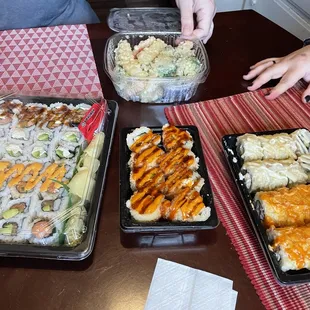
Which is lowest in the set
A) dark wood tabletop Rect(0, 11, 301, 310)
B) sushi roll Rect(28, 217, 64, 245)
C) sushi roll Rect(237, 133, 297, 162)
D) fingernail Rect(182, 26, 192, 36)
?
dark wood tabletop Rect(0, 11, 301, 310)

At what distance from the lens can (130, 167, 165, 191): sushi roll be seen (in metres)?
0.99

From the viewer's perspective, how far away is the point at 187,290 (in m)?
0.85

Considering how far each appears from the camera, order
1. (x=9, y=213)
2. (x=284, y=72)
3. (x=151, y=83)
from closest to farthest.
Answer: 1. (x=9, y=213)
2. (x=151, y=83)
3. (x=284, y=72)

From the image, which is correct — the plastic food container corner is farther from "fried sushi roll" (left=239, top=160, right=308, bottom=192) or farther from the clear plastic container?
"fried sushi roll" (left=239, top=160, right=308, bottom=192)

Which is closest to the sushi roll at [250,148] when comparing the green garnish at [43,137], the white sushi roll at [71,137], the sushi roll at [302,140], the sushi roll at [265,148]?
the sushi roll at [265,148]

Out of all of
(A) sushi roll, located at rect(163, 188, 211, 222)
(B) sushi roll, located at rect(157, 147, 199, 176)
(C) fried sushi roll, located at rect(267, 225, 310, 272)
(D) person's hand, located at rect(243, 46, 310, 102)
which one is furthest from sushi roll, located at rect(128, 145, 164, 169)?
(D) person's hand, located at rect(243, 46, 310, 102)

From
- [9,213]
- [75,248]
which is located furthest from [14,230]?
[75,248]

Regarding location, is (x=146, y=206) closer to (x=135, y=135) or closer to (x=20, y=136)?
(x=135, y=135)

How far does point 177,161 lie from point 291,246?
366 mm

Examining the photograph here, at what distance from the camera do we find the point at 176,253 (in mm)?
929

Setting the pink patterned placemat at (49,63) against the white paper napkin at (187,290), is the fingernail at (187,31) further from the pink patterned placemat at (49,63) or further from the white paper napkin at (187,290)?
the white paper napkin at (187,290)

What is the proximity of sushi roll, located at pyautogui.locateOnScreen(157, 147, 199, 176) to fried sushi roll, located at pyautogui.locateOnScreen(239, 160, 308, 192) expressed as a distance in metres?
0.14

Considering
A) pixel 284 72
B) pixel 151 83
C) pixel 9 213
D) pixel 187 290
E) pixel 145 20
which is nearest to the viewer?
pixel 187 290

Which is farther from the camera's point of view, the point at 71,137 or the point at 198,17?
the point at 198,17
